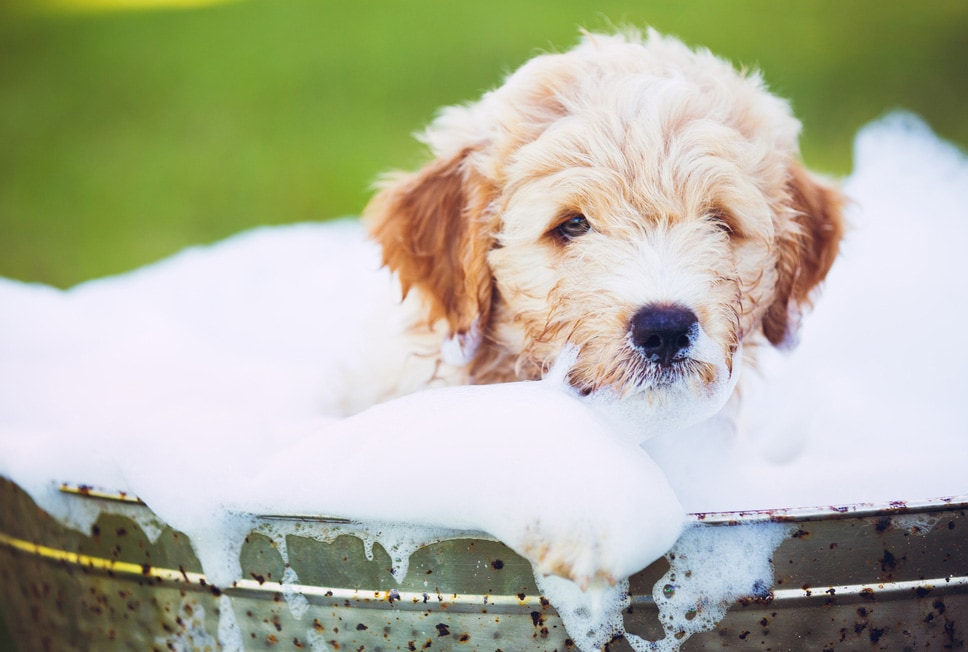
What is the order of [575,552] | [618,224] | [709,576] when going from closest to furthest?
[575,552] → [709,576] → [618,224]

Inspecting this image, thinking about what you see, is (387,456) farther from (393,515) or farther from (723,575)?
(723,575)

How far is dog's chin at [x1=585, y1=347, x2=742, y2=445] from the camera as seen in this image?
1760 millimetres

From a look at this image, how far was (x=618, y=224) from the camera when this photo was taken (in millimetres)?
1956

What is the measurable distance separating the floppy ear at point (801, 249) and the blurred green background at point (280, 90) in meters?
3.52

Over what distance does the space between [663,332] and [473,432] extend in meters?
0.45

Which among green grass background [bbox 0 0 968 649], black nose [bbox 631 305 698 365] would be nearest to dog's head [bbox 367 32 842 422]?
black nose [bbox 631 305 698 365]

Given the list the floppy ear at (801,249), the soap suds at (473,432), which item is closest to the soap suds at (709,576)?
the soap suds at (473,432)

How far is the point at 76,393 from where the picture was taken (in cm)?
259

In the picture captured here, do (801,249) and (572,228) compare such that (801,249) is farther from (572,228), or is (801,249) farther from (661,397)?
(661,397)

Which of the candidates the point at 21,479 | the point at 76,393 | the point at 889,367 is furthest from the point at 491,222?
the point at 889,367

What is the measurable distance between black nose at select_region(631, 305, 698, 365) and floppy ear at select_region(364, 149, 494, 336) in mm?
566

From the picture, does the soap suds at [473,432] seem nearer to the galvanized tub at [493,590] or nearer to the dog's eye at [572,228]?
the galvanized tub at [493,590]

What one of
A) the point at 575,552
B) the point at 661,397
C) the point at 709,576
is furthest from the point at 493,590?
the point at 661,397

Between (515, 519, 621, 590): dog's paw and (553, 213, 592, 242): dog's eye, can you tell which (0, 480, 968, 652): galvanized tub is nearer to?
(515, 519, 621, 590): dog's paw
